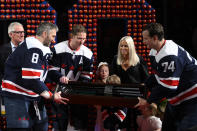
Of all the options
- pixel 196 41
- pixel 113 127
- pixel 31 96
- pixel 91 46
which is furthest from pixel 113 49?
pixel 196 41

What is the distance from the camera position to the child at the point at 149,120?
4480mm

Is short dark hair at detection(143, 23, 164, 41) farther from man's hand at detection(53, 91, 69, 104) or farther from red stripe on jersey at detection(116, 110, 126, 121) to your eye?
red stripe on jersey at detection(116, 110, 126, 121)

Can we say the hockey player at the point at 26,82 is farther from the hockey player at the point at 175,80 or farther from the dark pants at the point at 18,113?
the hockey player at the point at 175,80

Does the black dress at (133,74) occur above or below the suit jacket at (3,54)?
below

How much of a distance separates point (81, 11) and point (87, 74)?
4.15 feet

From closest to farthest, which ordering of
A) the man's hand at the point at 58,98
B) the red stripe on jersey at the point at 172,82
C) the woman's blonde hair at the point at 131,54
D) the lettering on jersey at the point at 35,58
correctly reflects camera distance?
the red stripe on jersey at the point at 172,82, the lettering on jersey at the point at 35,58, the man's hand at the point at 58,98, the woman's blonde hair at the point at 131,54

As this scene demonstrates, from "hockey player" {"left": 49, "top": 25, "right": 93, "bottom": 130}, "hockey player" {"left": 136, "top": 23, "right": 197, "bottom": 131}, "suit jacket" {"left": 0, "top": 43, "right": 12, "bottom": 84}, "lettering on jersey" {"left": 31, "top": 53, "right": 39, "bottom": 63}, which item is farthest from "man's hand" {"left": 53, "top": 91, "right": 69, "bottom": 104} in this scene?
"suit jacket" {"left": 0, "top": 43, "right": 12, "bottom": 84}

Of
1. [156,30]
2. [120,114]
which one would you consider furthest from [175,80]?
[120,114]

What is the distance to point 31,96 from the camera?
3836 millimetres

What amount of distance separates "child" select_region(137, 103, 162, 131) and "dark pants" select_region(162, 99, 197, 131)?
0.81 metres

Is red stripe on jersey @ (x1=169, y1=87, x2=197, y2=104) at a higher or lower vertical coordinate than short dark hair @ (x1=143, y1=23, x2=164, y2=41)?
lower

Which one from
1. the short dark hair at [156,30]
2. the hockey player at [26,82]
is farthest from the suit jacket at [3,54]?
the short dark hair at [156,30]

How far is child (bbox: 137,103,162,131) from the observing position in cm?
448

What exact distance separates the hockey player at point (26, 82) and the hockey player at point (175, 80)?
1.28 meters
